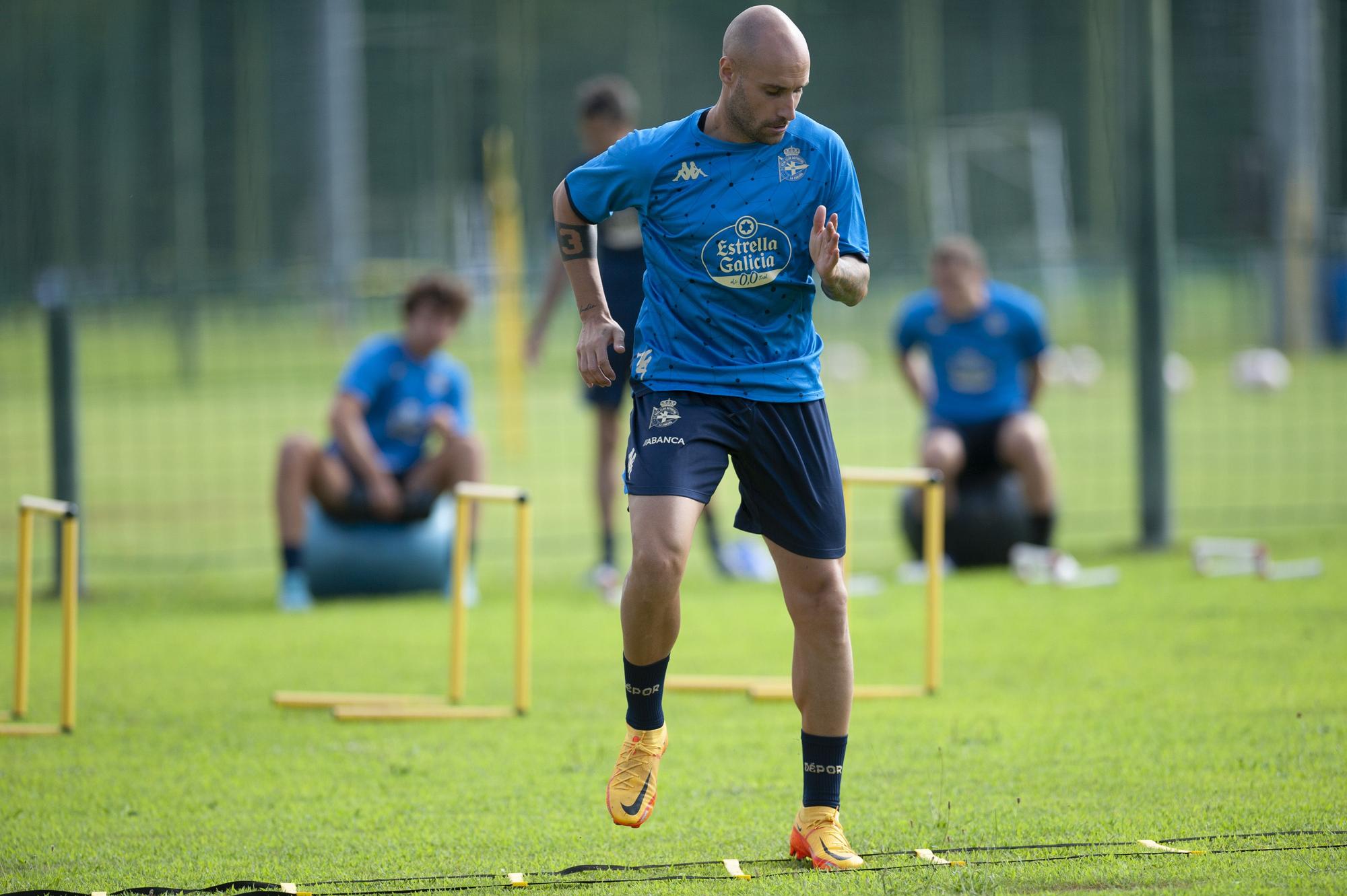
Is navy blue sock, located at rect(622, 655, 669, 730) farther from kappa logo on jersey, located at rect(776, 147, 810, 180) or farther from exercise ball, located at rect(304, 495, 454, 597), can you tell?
exercise ball, located at rect(304, 495, 454, 597)

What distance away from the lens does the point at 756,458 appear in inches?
142

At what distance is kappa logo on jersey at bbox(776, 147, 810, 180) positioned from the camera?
3.59 meters

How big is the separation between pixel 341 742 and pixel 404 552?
285 centimetres

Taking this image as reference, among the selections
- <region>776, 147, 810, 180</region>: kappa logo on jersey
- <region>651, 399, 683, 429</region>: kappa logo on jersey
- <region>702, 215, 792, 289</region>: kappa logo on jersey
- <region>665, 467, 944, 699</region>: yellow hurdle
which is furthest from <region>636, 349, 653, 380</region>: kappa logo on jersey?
<region>665, 467, 944, 699</region>: yellow hurdle

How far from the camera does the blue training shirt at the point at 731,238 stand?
357 centimetres

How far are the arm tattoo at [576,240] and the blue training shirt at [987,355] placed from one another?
15.6 ft

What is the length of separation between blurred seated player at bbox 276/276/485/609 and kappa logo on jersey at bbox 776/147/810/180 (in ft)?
14.4

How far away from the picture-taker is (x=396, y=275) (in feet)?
90.0

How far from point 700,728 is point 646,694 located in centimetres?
145

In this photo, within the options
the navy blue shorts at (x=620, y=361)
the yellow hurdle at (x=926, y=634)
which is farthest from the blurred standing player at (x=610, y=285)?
the yellow hurdle at (x=926, y=634)

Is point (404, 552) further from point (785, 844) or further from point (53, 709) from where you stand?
point (785, 844)

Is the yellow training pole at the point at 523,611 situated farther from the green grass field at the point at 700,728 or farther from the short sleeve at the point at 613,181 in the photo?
the short sleeve at the point at 613,181

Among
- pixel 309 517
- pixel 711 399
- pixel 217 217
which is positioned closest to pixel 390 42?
pixel 217 217

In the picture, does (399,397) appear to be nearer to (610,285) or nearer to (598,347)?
(610,285)
